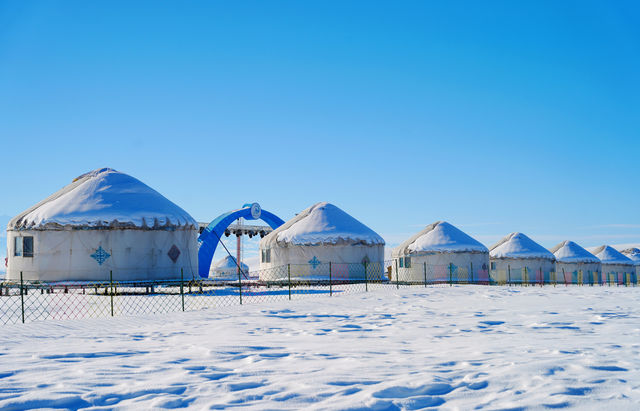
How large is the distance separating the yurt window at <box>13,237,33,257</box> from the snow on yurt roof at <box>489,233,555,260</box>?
82.8ft

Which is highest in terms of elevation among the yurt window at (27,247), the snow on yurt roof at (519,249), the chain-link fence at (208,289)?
the yurt window at (27,247)

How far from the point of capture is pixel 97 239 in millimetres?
18016

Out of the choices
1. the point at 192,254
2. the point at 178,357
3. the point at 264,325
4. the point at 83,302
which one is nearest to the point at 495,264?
the point at 192,254

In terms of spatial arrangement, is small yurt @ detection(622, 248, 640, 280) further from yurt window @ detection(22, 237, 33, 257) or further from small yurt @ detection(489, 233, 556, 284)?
yurt window @ detection(22, 237, 33, 257)

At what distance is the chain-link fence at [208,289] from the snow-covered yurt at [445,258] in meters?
0.05

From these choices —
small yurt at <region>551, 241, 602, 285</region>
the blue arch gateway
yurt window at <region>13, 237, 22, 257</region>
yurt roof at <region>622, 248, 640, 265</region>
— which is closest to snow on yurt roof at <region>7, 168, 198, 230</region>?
yurt window at <region>13, 237, 22, 257</region>

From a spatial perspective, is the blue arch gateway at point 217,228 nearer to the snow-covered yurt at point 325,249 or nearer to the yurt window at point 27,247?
the snow-covered yurt at point 325,249

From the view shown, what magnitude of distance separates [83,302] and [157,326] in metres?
7.34

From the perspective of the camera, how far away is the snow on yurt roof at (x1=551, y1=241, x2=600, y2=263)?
38.2 m

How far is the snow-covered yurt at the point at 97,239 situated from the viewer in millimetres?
17906

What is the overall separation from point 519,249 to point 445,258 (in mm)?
8158

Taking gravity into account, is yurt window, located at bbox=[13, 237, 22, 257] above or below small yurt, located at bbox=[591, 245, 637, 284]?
above

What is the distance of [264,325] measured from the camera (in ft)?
28.3

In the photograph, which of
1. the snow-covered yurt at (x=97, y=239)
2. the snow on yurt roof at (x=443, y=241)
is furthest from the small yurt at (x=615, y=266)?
the snow-covered yurt at (x=97, y=239)
